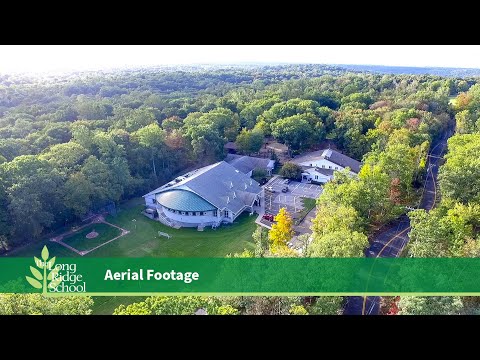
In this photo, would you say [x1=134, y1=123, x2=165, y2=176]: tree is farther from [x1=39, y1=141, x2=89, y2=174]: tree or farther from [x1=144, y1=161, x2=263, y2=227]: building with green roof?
[x1=39, y1=141, x2=89, y2=174]: tree

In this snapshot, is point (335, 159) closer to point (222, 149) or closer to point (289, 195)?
point (289, 195)

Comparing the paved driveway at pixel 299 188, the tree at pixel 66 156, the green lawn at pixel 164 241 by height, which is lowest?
the green lawn at pixel 164 241

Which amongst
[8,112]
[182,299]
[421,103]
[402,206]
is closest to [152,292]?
[182,299]

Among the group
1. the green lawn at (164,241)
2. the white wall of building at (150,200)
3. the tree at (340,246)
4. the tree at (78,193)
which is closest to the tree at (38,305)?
the green lawn at (164,241)

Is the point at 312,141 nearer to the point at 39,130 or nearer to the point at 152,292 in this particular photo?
the point at 39,130

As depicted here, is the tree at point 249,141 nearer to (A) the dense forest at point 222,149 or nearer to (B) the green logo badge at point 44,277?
(A) the dense forest at point 222,149

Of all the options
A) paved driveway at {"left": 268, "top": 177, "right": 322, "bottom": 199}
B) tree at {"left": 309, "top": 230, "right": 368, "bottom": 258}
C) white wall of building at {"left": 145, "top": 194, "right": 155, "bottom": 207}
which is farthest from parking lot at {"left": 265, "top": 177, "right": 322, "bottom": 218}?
tree at {"left": 309, "top": 230, "right": 368, "bottom": 258}
